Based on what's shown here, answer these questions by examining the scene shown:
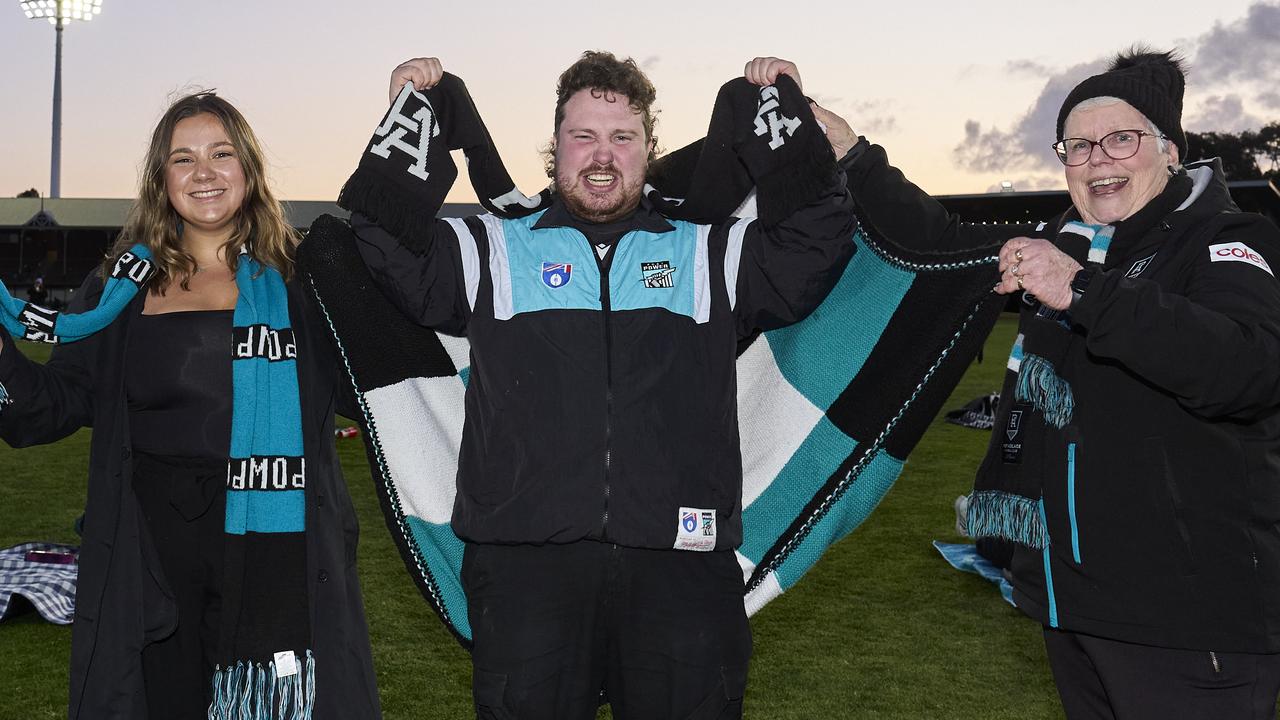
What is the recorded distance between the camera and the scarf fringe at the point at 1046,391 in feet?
6.83

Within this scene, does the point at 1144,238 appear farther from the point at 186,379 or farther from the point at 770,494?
the point at 186,379

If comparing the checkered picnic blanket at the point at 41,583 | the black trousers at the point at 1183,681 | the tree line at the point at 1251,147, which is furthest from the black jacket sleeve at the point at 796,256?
the tree line at the point at 1251,147

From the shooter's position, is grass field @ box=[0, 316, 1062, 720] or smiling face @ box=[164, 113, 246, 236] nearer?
smiling face @ box=[164, 113, 246, 236]

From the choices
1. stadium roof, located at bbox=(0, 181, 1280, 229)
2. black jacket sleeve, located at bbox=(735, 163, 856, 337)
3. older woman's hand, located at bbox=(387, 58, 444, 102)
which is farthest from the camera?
stadium roof, located at bbox=(0, 181, 1280, 229)

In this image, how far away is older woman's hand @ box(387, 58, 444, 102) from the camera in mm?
2338

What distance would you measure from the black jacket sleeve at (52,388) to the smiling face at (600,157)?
1084 millimetres

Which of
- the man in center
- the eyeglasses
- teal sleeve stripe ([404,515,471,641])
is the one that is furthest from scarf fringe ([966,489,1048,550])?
teal sleeve stripe ([404,515,471,641])

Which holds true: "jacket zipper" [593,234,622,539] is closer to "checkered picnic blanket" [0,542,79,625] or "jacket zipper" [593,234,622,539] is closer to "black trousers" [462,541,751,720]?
"black trousers" [462,541,751,720]

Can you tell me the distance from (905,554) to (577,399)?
3.96 m

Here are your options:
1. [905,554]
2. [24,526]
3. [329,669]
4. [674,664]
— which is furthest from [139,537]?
[24,526]

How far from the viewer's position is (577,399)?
2.13 meters

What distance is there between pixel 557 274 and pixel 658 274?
0.19m

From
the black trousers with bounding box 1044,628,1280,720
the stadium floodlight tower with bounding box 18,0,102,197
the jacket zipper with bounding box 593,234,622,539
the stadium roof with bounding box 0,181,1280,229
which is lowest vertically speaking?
the black trousers with bounding box 1044,628,1280,720

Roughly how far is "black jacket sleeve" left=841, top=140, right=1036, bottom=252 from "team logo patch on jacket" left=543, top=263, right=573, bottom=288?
0.67 metres
